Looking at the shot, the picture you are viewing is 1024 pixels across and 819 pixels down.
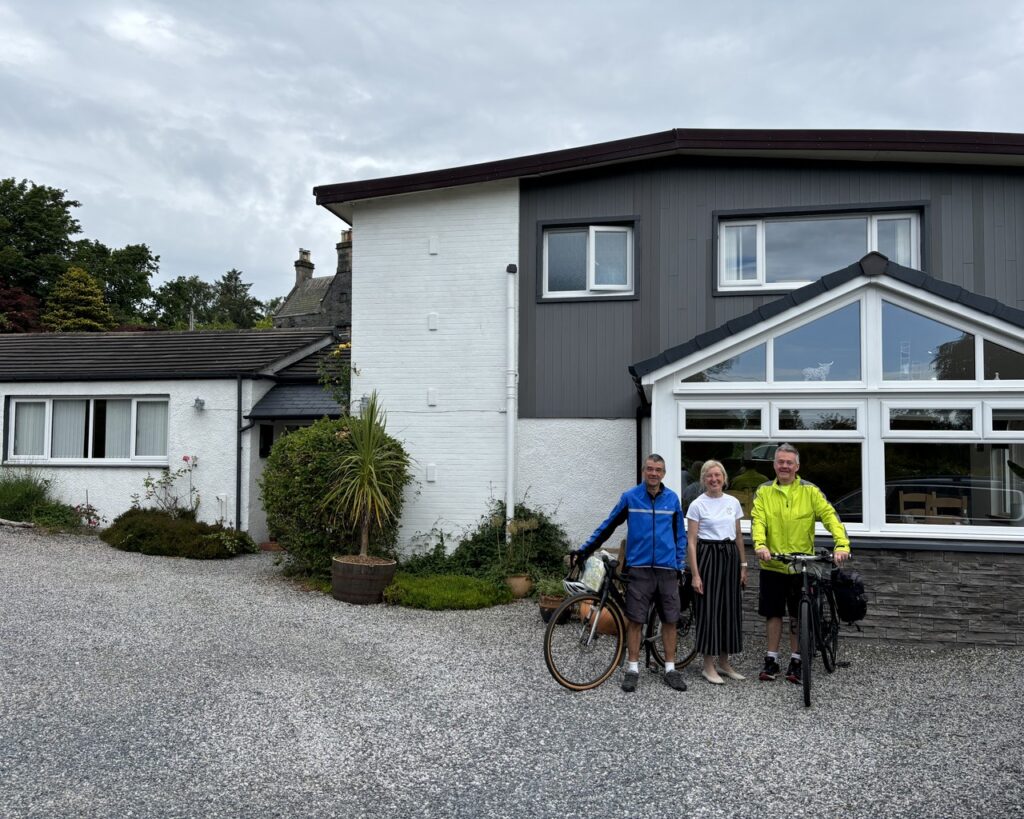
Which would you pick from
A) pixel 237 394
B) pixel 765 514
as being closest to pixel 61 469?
pixel 237 394

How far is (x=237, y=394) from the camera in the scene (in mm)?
13984

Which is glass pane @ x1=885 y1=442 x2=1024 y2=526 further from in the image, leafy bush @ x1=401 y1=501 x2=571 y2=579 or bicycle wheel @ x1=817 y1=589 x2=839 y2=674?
leafy bush @ x1=401 y1=501 x2=571 y2=579

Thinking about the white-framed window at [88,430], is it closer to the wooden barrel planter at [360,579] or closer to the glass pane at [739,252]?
the wooden barrel planter at [360,579]

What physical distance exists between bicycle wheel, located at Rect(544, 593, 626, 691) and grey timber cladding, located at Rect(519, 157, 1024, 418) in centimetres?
449

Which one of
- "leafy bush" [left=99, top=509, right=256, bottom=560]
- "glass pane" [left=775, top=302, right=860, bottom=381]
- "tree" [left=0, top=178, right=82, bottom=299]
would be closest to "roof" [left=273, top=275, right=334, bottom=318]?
"tree" [left=0, top=178, right=82, bottom=299]

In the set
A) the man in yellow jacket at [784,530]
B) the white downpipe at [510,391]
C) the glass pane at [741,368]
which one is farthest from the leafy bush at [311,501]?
the man in yellow jacket at [784,530]

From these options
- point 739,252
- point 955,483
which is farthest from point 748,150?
point 955,483

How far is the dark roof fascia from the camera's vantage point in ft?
30.6

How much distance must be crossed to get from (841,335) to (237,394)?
10214mm

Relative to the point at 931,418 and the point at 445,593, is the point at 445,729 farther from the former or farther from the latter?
the point at 931,418

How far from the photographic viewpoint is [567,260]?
1082 cm

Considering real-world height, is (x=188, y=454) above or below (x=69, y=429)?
below

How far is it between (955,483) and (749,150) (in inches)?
185

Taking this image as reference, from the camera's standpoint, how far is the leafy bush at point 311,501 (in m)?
9.94
